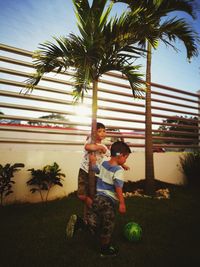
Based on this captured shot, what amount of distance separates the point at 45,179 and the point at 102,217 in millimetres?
2493

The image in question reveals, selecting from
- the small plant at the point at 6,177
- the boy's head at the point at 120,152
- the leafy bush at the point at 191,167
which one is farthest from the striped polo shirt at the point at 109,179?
the leafy bush at the point at 191,167

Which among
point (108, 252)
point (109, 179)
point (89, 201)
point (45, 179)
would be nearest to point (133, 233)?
point (108, 252)

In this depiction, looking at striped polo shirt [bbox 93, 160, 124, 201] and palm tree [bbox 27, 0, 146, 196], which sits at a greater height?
palm tree [bbox 27, 0, 146, 196]

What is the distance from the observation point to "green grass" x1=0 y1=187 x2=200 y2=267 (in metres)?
2.31

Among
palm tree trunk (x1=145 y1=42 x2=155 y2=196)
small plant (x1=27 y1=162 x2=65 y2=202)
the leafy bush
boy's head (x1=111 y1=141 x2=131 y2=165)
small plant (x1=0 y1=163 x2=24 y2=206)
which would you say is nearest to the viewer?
boy's head (x1=111 y1=141 x2=131 y2=165)

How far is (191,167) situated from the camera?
786 centimetres

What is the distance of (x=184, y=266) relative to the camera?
7.33 ft

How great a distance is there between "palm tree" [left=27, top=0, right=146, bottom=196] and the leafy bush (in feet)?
18.7

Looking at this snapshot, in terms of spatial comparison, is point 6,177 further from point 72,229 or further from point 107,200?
point 107,200

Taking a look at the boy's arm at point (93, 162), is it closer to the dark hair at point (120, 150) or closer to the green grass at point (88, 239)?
the dark hair at point (120, 150)

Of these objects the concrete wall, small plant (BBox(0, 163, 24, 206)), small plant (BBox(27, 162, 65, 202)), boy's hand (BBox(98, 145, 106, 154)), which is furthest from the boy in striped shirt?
the concrete wall

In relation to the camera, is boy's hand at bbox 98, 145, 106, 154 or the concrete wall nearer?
boy's hand at bbox 98, 145, 106, 154

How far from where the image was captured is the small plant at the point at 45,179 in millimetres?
4652

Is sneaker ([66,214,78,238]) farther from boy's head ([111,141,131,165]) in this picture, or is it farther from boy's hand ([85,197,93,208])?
boy's head ([111,141,131,165])
